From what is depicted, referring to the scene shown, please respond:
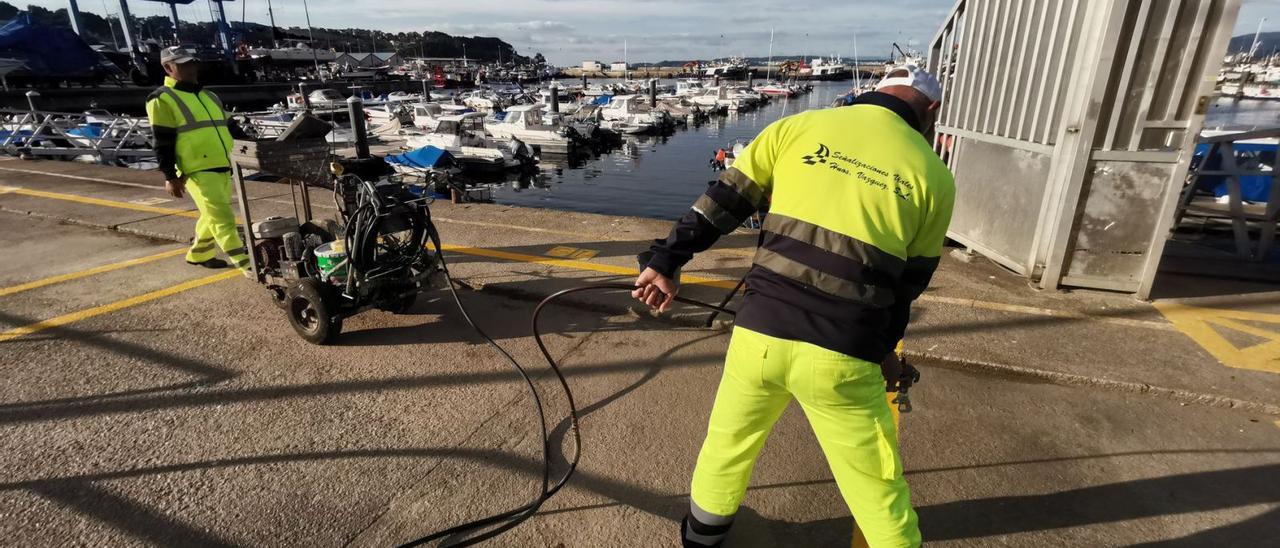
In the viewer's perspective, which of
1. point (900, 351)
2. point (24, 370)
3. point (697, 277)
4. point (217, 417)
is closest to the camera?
point (217, 417)

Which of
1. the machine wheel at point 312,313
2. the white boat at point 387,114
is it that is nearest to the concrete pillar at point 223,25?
the white boat at point 387,114

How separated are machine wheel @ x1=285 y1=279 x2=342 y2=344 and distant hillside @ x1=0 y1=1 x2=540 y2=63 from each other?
10072 cm

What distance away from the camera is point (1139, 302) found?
4664 mm

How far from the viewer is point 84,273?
18.0ft

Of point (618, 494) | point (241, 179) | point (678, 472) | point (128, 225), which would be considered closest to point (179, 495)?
point (618, 494)

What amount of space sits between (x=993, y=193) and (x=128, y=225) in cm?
978

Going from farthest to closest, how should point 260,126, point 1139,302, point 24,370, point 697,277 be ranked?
point 260,126, point 697,277, point 1139,302, point 24,370

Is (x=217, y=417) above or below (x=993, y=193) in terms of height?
below

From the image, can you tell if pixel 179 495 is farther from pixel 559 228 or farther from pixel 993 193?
pixel 993 193

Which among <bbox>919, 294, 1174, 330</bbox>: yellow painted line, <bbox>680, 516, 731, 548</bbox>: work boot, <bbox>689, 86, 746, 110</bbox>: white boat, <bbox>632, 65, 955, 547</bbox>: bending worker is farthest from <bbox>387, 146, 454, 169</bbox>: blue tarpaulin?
<bbox>689, 86, 746, 110</bbox>: white boat

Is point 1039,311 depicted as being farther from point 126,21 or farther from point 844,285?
point 126,21

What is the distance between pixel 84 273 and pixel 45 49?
1695 inches

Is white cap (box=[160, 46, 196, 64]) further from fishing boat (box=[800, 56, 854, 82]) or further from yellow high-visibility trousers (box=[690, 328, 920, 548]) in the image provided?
fishing boat (box=[800, 56, 854, 82])

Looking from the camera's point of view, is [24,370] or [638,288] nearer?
[638,288]
